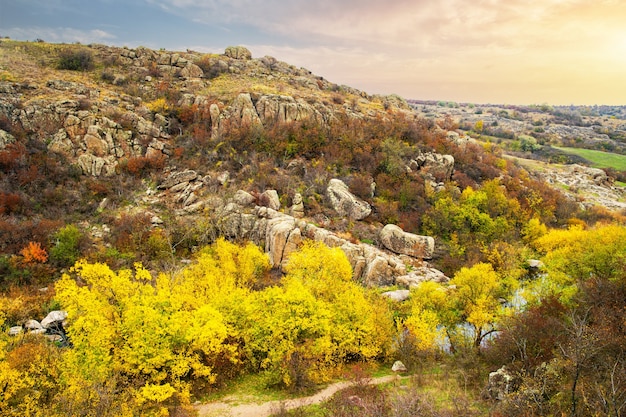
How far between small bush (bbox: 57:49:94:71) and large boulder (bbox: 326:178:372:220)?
177 feet

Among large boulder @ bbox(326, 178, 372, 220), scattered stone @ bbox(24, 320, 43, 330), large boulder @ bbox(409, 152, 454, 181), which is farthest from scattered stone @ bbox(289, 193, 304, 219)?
scattered stone @ bbox(24, 320, 43, 330)

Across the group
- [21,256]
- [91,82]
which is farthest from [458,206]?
[91,82]

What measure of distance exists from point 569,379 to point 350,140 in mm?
46520

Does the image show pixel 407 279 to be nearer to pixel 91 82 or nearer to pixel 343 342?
pixel 343 342

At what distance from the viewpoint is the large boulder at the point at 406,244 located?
147 ft

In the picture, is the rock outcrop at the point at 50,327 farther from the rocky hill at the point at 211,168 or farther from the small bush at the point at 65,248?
the rocky hill at the point at 211,168

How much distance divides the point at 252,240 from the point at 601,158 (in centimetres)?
13616

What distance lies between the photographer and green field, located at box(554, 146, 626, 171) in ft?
382

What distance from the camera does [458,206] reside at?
176 ft

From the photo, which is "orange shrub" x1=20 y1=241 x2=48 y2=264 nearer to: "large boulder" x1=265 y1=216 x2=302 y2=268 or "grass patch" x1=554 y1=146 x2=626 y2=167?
"large boulder" x1=265 y1=216 x2=302 y2=268

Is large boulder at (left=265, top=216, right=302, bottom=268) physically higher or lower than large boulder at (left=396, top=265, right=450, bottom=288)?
higher

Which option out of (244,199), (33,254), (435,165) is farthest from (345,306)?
(435,165)

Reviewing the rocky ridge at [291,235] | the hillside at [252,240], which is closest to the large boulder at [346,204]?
the rocky ridge at [291,235]

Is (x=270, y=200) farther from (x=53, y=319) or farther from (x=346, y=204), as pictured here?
(x=53, y=319)
